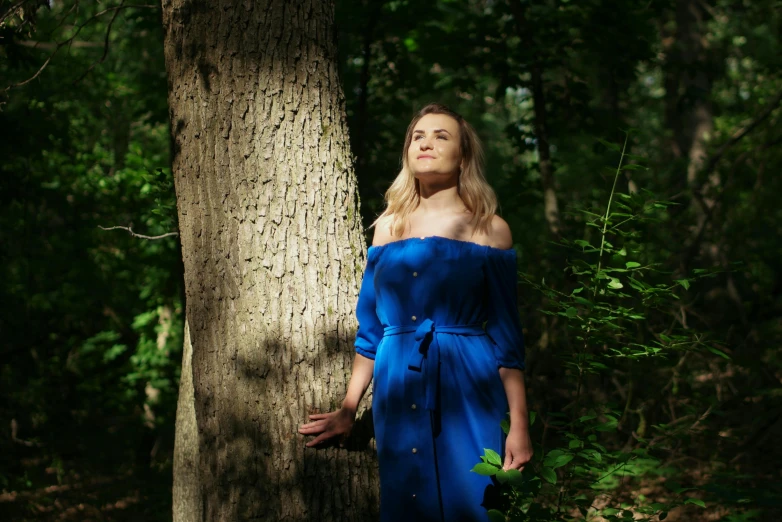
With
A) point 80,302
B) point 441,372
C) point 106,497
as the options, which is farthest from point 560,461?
point 80,302

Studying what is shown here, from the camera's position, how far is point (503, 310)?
2.61 m

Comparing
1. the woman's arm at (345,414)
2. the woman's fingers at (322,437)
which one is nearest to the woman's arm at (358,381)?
the woman's arm at (345,414)

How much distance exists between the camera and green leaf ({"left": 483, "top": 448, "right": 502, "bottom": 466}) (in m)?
2.40

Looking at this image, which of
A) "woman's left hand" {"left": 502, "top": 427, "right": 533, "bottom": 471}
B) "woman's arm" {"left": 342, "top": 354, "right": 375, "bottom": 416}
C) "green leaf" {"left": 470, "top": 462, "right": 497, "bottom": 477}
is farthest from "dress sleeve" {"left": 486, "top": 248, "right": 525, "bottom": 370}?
"woman's arm" {"left": 342, "top": 354, "right": 375, "bottom": 416}

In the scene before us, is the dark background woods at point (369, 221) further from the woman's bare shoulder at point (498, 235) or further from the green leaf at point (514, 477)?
the green leaf at point (514, 477)

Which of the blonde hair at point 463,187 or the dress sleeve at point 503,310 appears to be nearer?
the dress sleeve at point 503,310

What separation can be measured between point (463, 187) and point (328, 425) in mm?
1052

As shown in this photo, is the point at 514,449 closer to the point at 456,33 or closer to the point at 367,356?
the point at 367,356

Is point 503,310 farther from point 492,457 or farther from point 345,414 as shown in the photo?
point 345,414

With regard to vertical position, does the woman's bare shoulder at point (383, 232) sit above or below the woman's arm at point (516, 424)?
above

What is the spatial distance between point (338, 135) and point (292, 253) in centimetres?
56

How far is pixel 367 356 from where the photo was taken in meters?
2.73

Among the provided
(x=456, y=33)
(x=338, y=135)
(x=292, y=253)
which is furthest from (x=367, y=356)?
(x=456, y=33)

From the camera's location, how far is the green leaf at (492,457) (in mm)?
2402
